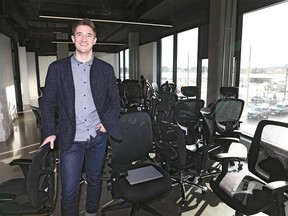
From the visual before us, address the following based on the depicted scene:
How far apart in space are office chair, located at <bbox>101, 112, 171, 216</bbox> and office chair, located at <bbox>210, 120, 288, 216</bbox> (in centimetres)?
47

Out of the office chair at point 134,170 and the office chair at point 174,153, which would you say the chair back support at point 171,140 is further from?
the office chair at point 134,170

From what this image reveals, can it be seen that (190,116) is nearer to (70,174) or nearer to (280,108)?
(280,108)

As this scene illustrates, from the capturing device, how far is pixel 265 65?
12.6 feet

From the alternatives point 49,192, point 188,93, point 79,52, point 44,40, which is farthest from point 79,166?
point 44,40

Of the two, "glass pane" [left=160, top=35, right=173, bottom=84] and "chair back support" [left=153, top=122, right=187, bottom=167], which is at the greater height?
"glass pane" [left=160, top=35, right=173, bottom=84]

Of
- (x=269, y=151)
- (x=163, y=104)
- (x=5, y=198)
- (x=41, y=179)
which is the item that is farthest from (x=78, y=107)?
(x=163, y=104)

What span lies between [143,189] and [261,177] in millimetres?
967

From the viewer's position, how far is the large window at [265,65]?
3525 millimetres

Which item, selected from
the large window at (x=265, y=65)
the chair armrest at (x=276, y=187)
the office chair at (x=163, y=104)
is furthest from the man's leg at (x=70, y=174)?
the large window at (x=265, y=65)

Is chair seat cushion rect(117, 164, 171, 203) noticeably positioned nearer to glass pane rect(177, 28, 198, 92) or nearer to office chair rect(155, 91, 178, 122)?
office chair rect(155, 91, 178, 122)

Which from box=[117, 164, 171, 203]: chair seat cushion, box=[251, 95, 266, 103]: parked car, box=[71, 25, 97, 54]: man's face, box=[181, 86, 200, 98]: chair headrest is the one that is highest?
box=[71, 25, 97, 54]: man's face

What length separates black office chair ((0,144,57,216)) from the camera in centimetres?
152

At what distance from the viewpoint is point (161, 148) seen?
2.61 m

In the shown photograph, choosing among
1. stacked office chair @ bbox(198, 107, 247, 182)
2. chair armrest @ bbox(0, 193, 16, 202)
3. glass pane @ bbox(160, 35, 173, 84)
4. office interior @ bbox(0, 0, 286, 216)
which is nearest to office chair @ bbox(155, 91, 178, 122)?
stacked office chair @ bbox(198, 107, 247, 182)
